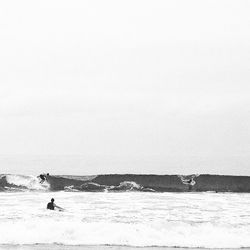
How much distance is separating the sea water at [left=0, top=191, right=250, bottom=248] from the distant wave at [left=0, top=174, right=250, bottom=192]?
1.83 m

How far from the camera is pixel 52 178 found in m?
18.1

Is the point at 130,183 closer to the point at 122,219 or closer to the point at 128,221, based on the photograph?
the point at 122,219

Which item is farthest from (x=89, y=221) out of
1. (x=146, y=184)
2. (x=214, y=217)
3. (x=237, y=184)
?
(x=237, y=184)

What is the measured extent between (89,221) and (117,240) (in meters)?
1.59

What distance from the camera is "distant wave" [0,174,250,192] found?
1762cm

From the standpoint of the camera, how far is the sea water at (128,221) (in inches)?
396

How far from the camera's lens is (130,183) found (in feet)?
59.4

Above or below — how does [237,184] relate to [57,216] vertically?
above

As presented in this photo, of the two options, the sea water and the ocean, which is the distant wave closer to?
the ocean

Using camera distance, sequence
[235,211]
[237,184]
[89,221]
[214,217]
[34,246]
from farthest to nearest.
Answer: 1. [237,184]
2. [235,211]
3. [214,217]
4. [89,221]
5. [34,246]

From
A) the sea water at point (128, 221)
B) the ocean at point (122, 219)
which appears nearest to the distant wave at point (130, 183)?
the ocean at point (122, 219)

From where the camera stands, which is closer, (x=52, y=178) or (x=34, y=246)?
(x=34, y=246)

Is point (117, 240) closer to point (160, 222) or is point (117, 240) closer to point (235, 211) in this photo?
point (160, 222)

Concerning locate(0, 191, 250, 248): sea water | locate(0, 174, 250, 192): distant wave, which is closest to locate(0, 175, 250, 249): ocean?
locate(0, 191, 250, 248): sea water
